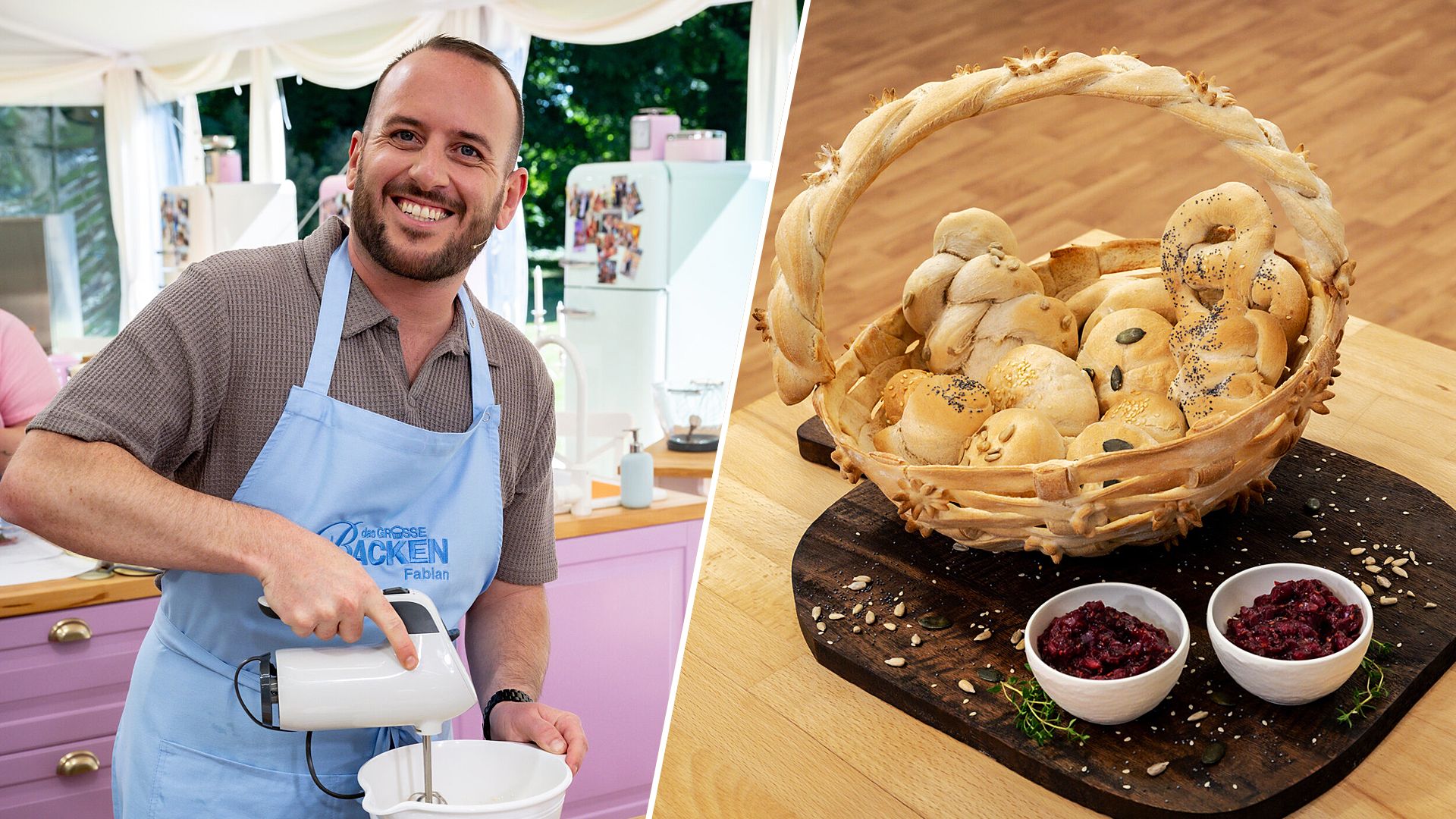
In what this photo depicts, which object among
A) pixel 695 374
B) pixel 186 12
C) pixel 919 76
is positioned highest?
pixel 186 12

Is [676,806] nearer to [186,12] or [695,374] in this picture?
[695,374]

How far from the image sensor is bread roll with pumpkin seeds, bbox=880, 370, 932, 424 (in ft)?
3.83

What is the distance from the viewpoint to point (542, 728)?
1104mm

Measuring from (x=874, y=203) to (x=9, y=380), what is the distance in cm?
159

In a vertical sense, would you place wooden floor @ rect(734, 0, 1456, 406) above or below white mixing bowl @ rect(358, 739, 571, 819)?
above

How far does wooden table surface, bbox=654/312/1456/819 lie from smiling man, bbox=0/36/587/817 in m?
0.17

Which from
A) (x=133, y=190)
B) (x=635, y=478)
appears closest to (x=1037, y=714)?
(x=635, y=478)

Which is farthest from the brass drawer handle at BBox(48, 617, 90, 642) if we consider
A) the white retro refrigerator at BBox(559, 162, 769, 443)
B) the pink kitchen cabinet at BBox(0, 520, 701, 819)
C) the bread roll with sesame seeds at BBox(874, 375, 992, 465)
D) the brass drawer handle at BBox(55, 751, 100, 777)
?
the white retro refrigerator at BBox(559, 162, 769, 443)

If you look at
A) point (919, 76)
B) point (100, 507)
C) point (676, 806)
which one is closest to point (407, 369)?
point (100, 507)

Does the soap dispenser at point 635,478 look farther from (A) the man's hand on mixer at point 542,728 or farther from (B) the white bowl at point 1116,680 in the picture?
(B) the white bowl at point 1116,680

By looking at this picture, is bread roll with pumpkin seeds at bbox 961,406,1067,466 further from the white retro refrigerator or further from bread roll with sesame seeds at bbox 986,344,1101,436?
the white retro refrigerator

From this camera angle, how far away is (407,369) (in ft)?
3.70

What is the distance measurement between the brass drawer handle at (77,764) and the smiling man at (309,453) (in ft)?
2.47

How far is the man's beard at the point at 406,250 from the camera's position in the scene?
1.09 metres
